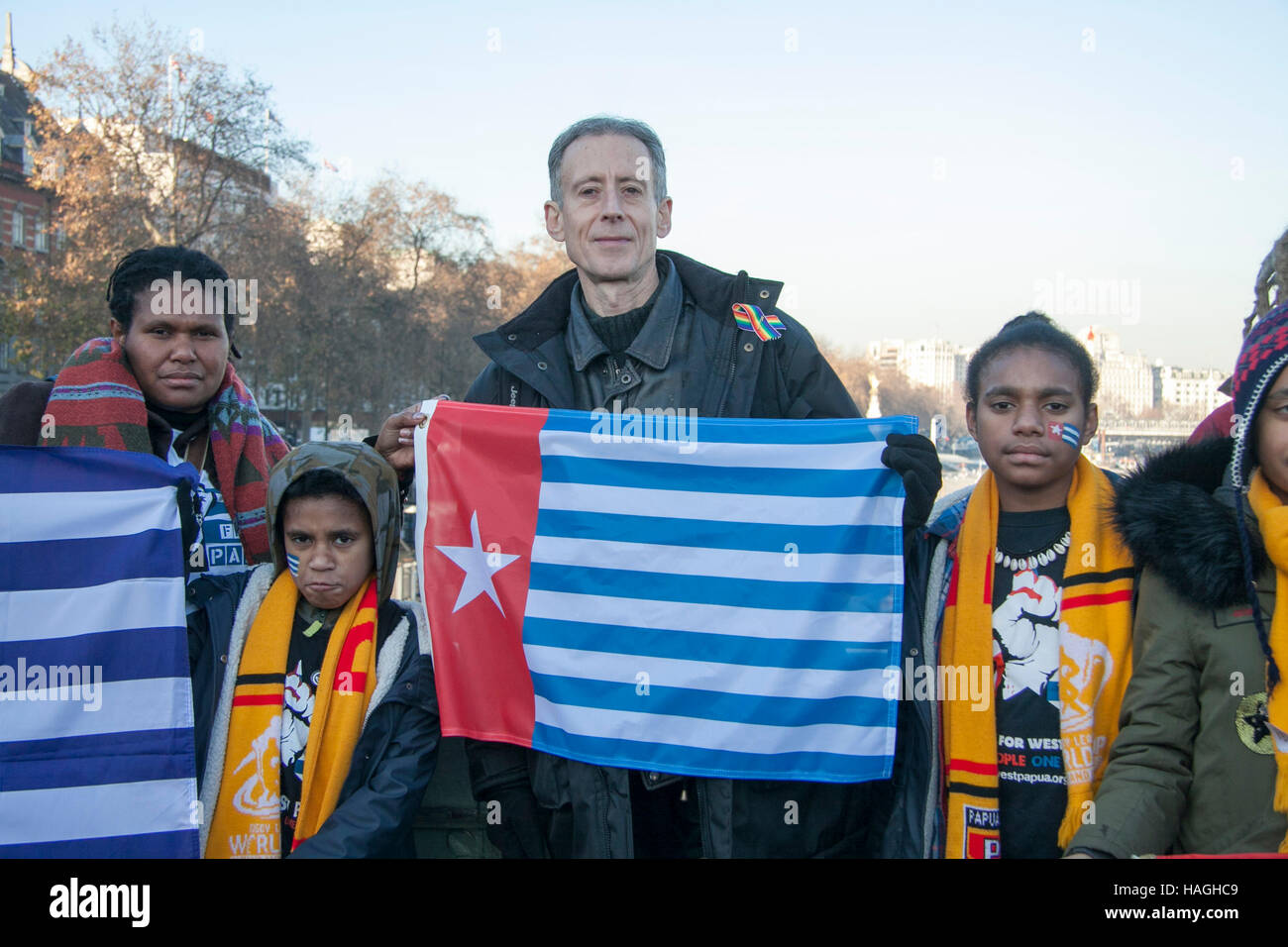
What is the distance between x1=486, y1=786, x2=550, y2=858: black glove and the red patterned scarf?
1.30 meters

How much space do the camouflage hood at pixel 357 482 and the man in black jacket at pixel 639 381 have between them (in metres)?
0.20

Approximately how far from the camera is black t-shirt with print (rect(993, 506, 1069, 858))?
2711mm

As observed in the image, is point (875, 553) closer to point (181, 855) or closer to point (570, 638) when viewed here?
point (570, 638)

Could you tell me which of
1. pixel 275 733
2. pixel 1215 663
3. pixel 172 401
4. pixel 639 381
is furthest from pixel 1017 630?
pixel 172 401

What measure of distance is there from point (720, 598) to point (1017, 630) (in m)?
0.89

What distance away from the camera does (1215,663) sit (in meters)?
2.52

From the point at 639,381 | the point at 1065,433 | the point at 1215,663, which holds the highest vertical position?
the point at 639,381

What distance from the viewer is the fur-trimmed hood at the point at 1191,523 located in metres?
2.56

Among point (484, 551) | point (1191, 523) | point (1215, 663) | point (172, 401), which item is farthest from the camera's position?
point (172, 401)

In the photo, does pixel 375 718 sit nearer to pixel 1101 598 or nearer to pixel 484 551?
pixel 484 551

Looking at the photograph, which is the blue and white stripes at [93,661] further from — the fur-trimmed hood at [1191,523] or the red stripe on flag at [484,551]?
the fur-trimmed hood at [1191,523]

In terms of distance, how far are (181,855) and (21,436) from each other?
1550mm

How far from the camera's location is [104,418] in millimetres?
3371

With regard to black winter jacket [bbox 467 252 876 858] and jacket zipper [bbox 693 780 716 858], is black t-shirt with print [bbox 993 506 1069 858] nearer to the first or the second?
black winter jacket [bbox 467 252 876 858]
